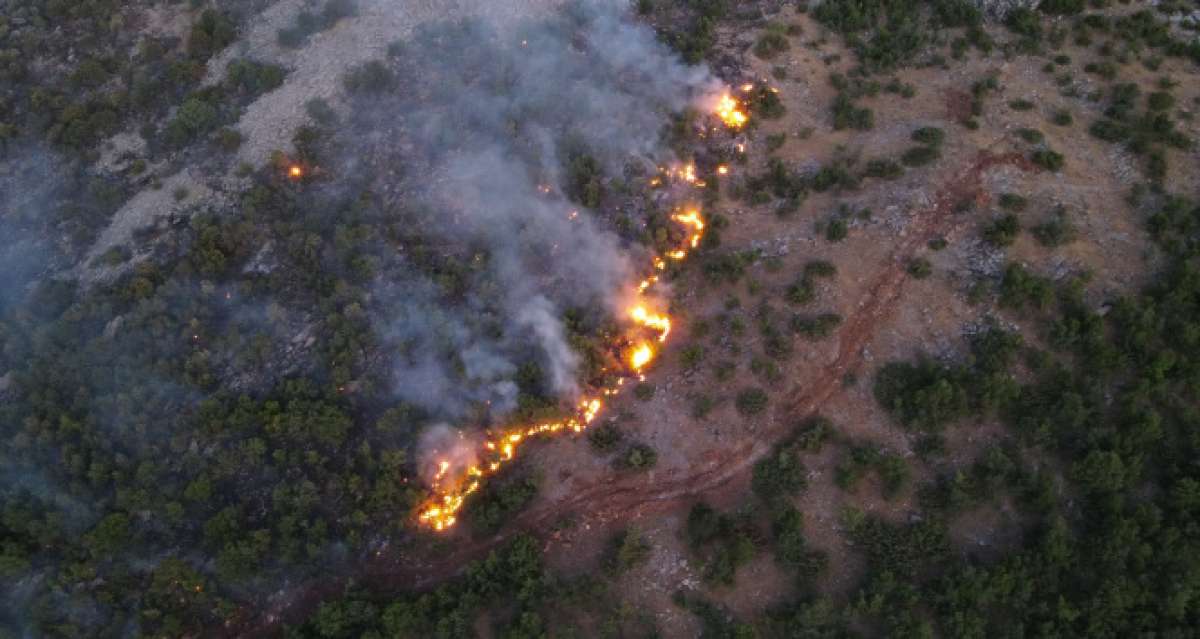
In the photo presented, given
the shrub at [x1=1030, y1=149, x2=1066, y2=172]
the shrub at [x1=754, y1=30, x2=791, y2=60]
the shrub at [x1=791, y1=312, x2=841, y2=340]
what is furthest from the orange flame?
the shrub at [x1=1030, y1=149, x2=1066, y2=172]

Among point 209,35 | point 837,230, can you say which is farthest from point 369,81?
point 837,230

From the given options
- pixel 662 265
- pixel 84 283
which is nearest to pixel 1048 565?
pixel 662 265

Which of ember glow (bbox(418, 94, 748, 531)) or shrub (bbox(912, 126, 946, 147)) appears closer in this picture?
ember glow (bbox(418, 94, 748, 531))

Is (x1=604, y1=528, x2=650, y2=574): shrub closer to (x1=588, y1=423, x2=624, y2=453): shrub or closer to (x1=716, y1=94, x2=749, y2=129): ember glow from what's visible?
(x1=588, y1=423, x2=624, y2=453): shrub

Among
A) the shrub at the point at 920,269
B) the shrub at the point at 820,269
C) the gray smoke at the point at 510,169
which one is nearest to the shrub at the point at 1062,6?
the gray smoke at the point at 510,169

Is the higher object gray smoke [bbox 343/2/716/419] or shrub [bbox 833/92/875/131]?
shrub [bbox 833/92/875/131]
